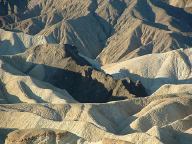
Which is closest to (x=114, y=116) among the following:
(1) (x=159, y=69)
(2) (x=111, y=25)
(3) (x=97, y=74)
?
(3) (x=97, y=74)

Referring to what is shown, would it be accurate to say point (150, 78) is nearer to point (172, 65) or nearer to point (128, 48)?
point (172, 65)

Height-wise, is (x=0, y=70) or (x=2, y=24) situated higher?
(x=0, y=70)

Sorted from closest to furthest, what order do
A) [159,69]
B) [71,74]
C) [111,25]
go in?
1. [71,74]
2. [159,69]
3. [111,25]

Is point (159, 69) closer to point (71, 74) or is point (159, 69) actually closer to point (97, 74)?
point (97, 74)

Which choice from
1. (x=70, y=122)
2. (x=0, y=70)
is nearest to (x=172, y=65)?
(x=0, y=70)

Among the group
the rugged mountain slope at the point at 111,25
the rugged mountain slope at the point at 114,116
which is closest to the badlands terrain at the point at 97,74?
the rugged mountain slope at the point at 114,116

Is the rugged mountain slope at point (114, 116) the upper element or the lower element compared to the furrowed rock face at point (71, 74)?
upper

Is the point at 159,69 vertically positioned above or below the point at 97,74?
below

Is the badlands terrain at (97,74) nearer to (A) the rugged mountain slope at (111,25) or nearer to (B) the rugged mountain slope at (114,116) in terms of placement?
(B) the rugged mountain slope at (114,116)
